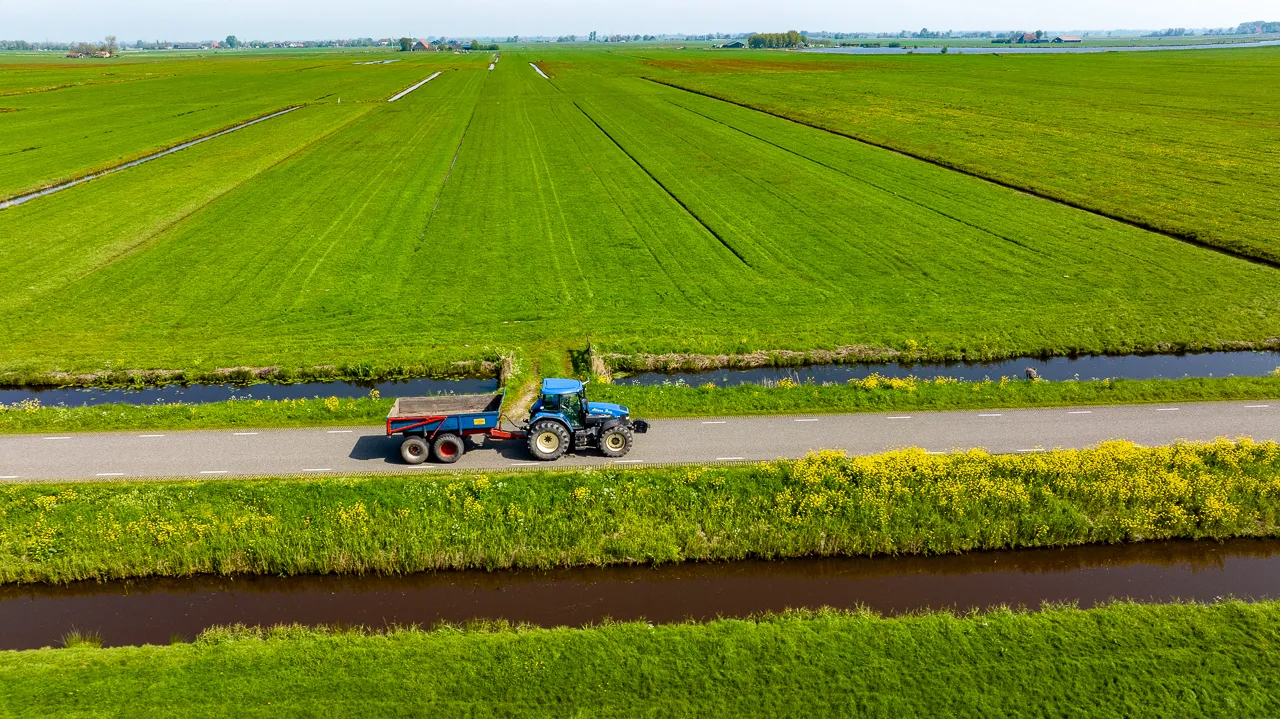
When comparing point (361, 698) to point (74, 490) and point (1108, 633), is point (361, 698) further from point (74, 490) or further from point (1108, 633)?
point (1108, 633)

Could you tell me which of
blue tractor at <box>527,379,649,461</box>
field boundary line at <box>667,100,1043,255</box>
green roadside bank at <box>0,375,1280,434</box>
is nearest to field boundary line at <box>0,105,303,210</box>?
green roadside bank at <box>0,375,1280,434</box>

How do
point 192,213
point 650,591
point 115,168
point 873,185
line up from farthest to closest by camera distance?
1. point 115,168
2. point 873,185
3. point 192,213
4. point 650,591

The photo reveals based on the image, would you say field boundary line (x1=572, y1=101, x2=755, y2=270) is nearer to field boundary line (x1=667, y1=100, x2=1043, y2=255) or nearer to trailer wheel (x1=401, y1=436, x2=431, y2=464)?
field boundary line (x1=667, y1=100, x2=1043, y2=255)

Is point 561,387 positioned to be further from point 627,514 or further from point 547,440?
point 627,514

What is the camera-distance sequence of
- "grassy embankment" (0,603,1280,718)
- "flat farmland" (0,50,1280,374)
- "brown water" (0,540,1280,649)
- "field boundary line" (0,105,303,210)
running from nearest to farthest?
"grassy embankment" (0,603,1280,718), "brown water" (0,540,1280,649), "flat farmland" (0,50,1280,374), "field boundary line" (0,105,303,210)

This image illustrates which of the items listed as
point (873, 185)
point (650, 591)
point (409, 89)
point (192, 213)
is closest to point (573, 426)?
point (650, 591)
